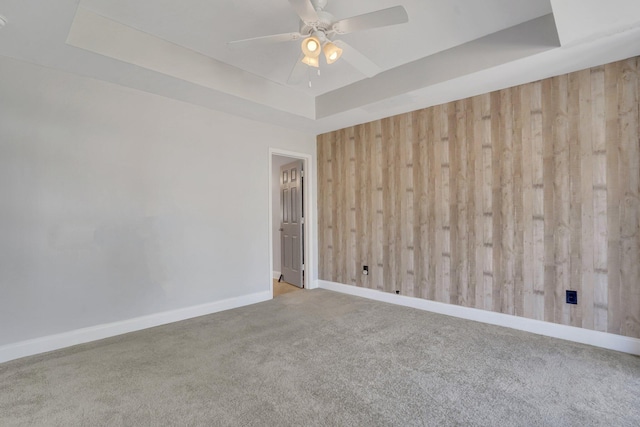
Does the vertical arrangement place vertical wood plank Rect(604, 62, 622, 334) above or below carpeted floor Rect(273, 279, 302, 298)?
above

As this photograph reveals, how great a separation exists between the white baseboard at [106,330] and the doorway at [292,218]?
1004mm

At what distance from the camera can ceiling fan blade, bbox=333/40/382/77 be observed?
7.27ft

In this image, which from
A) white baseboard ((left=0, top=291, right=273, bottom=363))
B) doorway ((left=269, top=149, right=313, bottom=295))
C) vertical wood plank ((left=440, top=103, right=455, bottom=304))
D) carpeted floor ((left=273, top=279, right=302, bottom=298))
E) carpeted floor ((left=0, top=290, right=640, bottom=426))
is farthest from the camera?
doorway ((left=269, top=149, right=313, bottom=295))

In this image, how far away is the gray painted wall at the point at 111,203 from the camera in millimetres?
2498

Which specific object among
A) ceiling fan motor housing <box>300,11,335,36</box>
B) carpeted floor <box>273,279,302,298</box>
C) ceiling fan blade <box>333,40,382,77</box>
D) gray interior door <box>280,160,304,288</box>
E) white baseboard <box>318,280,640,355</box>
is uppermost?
ceiling fan motor housing <box>300,11,335,36</box>

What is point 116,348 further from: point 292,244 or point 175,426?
point 292,244

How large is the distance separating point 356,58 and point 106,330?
3.31 m

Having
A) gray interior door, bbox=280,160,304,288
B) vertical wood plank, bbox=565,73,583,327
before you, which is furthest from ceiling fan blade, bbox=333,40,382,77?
gray interior door, bbox=280,160,304,288

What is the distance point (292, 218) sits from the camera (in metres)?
5.18

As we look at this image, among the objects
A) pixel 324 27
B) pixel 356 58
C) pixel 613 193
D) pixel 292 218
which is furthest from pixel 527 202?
pixel 292 218

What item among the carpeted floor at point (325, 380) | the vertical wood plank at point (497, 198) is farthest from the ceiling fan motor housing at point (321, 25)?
the carpeted floor at point (325, 380)

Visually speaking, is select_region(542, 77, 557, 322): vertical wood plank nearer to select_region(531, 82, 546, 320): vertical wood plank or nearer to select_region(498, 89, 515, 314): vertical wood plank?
select_region(531, 82, 546, 320): vertical wood plank

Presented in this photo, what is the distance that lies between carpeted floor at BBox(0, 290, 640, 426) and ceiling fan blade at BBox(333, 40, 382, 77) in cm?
237

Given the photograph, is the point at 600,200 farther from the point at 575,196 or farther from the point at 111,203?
the point at 111,203
